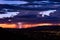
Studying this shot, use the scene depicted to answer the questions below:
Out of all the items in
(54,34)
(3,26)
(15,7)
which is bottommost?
(54,34)

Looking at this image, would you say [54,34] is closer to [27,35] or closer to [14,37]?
[27,35]

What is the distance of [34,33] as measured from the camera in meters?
0.93

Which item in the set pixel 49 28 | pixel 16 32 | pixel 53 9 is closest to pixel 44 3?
pixel 53 9

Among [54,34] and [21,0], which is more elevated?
[21,0]

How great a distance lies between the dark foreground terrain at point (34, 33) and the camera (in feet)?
3.00

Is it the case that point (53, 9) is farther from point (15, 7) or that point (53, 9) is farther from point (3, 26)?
point (3, 26)

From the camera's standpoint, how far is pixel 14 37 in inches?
38.5

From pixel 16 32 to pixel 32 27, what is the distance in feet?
0.41

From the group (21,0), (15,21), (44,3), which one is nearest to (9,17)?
(15,21)

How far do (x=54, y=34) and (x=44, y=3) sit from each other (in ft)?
0.78

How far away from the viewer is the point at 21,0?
0.95 m

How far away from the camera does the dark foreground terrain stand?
3.00ft

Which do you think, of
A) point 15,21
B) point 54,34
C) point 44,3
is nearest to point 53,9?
point 44,3

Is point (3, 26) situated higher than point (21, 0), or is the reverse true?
point (21, 0)
